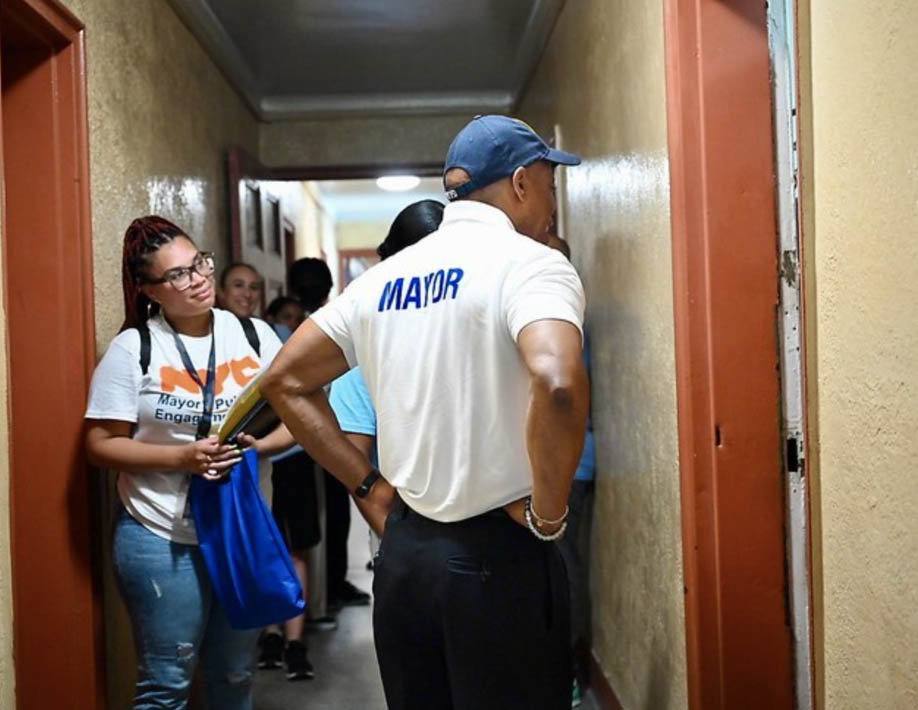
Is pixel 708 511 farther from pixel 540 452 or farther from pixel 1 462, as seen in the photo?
pixel 1 462

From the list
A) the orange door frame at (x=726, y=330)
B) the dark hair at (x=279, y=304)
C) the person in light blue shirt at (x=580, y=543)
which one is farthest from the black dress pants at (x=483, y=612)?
the dark hair at (x=279, y=304)

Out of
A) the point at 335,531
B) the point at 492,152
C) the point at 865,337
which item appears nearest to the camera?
the point at 865,337

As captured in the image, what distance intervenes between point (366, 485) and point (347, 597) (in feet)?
9.29

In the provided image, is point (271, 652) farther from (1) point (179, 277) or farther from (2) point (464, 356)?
(2) point (464, 356)

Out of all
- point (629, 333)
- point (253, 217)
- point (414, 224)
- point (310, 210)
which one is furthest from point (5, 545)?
point (310, 210)

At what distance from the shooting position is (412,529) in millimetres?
1520

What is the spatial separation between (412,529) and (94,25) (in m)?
1.70

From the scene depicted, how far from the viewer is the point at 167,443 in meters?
2.17

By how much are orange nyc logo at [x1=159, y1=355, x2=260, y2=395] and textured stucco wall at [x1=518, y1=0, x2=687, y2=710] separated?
0.91 metres

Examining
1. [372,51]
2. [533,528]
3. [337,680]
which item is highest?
[372,51]

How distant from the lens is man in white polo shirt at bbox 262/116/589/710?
4.58 ft

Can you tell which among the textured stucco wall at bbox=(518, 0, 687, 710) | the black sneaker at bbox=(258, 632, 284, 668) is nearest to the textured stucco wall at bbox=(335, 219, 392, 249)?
the black sneaker at bbox=(258, 632, 284, 668)

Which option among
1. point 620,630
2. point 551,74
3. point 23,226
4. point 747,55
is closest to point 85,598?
point 23,226

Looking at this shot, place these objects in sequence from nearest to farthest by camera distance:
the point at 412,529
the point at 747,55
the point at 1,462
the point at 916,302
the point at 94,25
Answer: the point at 916,302 → the point at 412,529 → the point at 1,462 → the point at 747,55 → the point at 94,25
